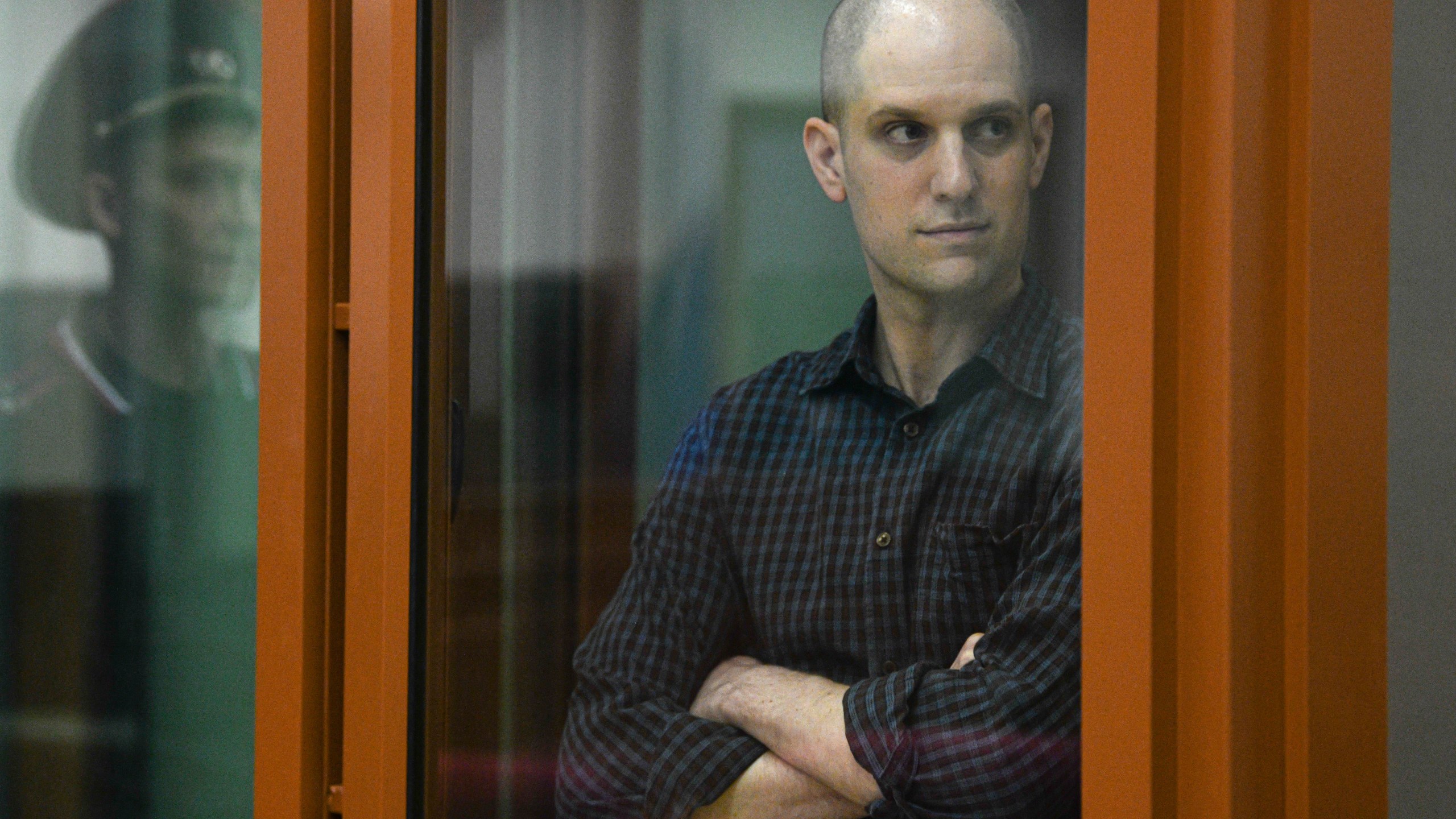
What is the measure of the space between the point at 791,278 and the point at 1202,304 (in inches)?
13.4

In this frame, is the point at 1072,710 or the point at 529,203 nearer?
the point at 1072,710

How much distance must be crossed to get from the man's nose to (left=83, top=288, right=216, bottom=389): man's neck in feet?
2.94

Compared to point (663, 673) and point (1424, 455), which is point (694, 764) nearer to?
point (663, 673)

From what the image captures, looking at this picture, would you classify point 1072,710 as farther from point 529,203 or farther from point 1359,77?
point 529,203

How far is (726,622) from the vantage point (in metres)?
1.05

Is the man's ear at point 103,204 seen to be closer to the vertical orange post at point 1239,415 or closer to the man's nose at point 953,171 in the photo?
the man's nose at point 953,171

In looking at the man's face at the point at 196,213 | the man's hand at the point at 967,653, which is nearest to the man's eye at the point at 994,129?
the man's hand at the point at 967,653

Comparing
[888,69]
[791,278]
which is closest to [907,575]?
[791,278]

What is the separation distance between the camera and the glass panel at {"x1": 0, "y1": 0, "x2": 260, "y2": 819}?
4.58 feet

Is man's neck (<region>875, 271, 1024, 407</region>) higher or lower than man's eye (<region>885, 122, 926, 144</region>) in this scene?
lower

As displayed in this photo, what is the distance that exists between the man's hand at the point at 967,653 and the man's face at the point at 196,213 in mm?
923

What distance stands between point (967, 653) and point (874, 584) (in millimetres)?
96

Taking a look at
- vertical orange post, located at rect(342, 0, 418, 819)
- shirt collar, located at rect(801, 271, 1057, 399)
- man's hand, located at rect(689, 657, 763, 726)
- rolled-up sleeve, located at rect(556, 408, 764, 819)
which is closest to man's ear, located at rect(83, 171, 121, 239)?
vertical orange post, located at rect(342, 0, 418, 819)

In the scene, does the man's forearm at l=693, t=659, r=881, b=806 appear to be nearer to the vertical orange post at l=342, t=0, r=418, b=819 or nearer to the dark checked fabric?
the dark checked fabric
